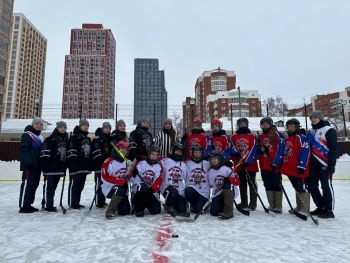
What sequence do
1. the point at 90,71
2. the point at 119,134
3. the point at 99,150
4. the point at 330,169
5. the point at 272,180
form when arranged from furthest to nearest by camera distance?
the point at 90,71 < the point at 119,134 < the point at 99,150 < the point at 272,180 < the point at 330,169

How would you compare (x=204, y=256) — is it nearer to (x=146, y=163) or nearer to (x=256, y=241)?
(x=256, y=241)

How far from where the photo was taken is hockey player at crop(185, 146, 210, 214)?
4.26 metres

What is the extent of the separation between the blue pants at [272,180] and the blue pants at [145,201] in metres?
1.93

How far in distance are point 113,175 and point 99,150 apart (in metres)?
0.75

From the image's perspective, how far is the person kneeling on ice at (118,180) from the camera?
4.02 metres

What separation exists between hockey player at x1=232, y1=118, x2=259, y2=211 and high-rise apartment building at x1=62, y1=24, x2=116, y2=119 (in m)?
122

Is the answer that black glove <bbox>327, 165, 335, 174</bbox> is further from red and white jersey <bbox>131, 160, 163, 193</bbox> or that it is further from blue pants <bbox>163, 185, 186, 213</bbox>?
red and white jersey <bbox>131, 160, 163, 193</bbox>

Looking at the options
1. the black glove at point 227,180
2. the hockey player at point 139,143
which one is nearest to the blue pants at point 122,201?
the hockey player at point 139,143

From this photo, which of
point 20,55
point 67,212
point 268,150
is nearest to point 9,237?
point 67,212

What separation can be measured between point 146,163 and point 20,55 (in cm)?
12644

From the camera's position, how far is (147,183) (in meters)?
4.26

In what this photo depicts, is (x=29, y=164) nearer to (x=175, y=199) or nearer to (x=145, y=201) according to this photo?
(x=145, y=201)

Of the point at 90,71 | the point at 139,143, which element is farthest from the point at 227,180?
the point at 90,71

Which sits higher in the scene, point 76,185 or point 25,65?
point 25,65
